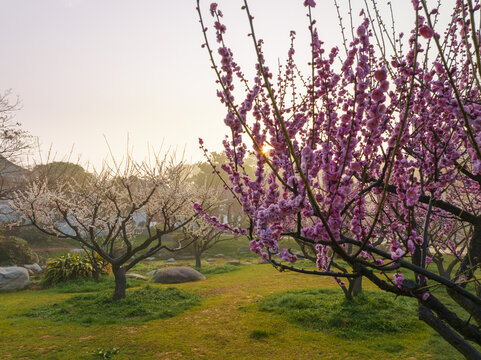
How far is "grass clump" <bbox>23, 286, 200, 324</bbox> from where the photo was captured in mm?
8375

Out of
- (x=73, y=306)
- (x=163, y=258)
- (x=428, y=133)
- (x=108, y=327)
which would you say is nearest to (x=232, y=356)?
(x=108, y=327)

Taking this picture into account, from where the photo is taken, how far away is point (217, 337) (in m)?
6.98

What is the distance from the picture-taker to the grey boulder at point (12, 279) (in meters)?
12.6

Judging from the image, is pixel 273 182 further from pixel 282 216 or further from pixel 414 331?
pixel 414 331

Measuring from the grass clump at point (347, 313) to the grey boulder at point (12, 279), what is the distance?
1067 centimetres

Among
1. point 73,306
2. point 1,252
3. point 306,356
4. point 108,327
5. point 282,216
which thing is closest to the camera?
point 282,216

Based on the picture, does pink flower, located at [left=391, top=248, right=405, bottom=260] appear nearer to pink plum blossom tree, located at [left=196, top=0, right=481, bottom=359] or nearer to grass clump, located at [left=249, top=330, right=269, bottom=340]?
pink plum blossom tree, located at [left=196, top=0, right=481, bottom=359]

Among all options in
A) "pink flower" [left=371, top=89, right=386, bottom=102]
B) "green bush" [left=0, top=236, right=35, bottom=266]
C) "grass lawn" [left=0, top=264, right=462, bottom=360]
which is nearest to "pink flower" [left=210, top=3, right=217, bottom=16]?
"pink flower" [left=371, top=89, right=386, bottom=102]

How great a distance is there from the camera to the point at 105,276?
14.7 meters

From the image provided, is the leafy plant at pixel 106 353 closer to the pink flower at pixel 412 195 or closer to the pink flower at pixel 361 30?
the pink flower at pixel 412 195

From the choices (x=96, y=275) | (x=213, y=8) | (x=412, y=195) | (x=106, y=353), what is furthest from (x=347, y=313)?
(x=96, y=275)

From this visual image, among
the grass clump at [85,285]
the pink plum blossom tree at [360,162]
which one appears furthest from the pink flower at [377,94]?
the grass clump at [85,285]

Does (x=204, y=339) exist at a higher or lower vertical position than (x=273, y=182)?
lower

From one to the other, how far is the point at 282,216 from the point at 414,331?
6.79 meters
